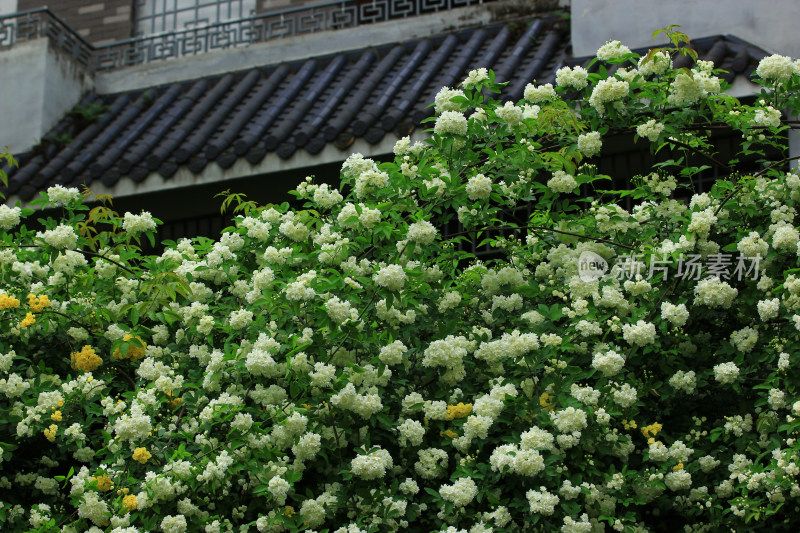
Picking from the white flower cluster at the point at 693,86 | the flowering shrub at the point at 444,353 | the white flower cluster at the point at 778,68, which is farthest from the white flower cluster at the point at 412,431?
the white flower cluster at the point at 778,68

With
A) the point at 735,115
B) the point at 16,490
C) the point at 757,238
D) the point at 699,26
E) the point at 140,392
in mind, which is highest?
the point at 699,26

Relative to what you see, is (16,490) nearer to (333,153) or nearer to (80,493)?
(80,493)

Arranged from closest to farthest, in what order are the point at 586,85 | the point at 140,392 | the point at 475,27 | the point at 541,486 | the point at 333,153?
the point at 541,486
the point at 140,392
the point at 586,85
the point at 333,153
the point at 475,27

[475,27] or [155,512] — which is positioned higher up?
[475,27]

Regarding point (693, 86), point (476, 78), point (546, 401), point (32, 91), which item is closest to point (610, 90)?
point (693, 86)

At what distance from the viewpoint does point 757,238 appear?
377 cm

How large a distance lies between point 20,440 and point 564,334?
216 cm

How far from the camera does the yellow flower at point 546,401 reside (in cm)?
360

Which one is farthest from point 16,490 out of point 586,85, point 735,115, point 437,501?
point 735,115

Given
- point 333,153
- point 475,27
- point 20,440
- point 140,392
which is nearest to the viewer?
point 140,392

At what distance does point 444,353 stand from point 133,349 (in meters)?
1.31

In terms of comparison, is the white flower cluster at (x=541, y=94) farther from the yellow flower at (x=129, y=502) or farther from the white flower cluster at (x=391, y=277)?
the yellow flower at (x=129, y=502)

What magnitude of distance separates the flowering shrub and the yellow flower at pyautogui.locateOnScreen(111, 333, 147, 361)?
0.06 ft

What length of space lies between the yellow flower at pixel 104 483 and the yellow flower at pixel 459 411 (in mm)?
1201
